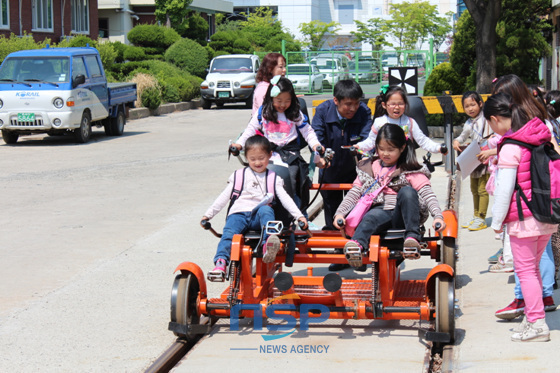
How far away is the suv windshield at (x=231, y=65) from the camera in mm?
30484

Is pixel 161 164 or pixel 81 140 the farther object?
pixel 81 140

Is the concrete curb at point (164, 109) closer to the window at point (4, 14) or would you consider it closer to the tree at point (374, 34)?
the window at point (4, 14)

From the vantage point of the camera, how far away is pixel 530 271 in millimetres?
5352

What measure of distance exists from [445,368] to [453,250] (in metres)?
1.54

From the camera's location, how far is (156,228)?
9.33 meters

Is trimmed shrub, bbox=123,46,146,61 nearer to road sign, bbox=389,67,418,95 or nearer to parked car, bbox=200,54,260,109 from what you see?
parked car, bbox=200,54,260,109

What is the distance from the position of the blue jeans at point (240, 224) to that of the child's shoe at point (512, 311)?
1.78 metres

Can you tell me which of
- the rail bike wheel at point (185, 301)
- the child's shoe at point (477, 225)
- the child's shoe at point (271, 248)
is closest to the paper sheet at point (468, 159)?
the child's shoe at point (271, 248)

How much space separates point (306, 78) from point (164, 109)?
9.77 meters

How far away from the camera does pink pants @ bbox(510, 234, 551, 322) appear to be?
531cm

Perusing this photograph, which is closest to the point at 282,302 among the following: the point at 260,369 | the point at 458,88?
the point at 260,369

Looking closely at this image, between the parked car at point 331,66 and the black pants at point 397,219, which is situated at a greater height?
the parked car at point 331,66

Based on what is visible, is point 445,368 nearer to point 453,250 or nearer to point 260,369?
point 260,369

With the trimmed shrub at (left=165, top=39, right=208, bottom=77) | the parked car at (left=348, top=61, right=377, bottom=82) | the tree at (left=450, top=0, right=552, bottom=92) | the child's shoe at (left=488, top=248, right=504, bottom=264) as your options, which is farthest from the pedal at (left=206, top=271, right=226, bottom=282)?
the parked car at (left=348, top=61, right=377, bottom=82)
